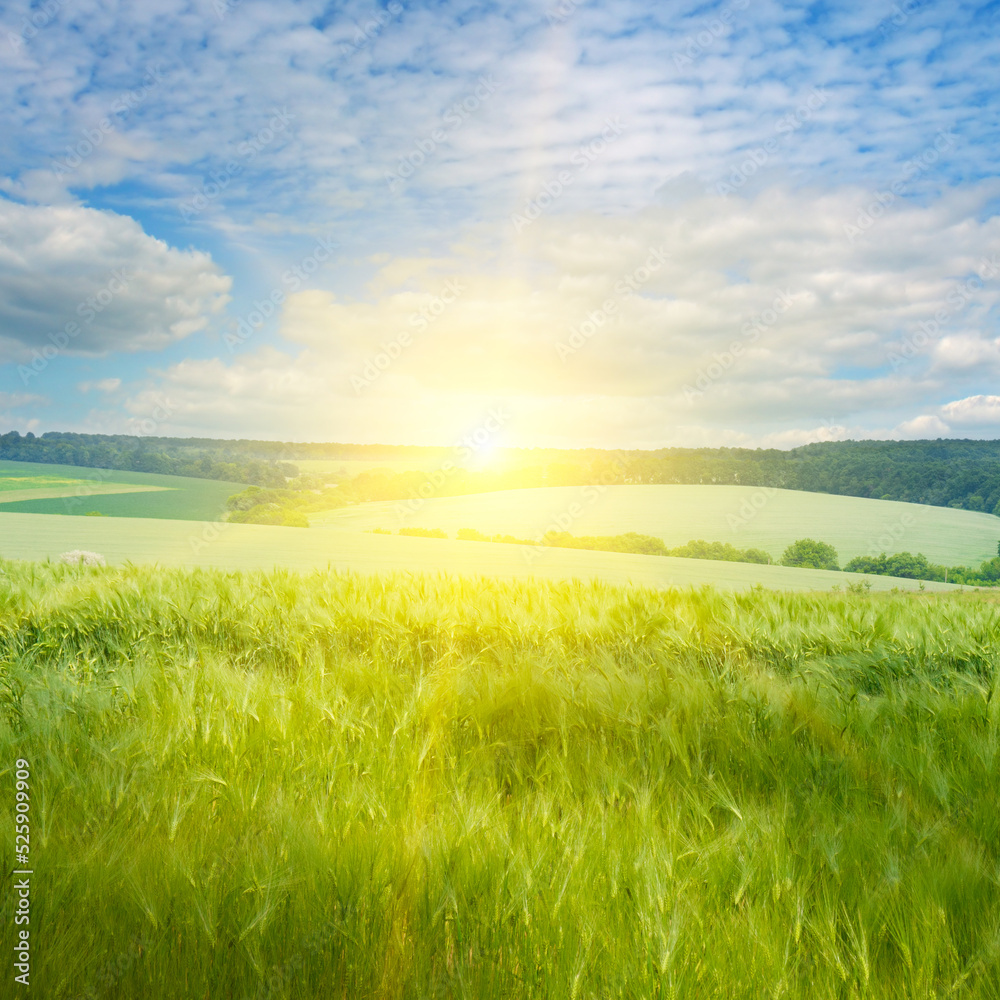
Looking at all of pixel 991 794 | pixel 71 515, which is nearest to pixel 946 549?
pixel 991 794

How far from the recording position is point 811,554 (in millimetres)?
12086

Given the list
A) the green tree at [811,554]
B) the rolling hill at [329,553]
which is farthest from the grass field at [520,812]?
the green tree at [811,554]

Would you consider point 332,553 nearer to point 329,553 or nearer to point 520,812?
point 329,553

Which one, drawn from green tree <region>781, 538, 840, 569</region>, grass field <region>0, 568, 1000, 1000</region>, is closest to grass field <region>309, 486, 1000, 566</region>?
green tree <region>781, 538, 840, 569</region>

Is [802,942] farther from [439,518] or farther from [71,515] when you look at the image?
[71,515]

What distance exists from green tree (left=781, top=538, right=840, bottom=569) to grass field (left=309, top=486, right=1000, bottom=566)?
0.62 ft

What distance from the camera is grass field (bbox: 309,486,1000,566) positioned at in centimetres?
1267

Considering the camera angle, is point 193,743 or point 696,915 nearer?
point 696,915

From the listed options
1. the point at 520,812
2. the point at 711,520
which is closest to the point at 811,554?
the point at 711,520

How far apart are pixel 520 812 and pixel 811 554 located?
1145cm

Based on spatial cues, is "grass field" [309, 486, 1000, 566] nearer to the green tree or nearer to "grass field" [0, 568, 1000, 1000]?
the green tree

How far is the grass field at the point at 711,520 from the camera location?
12672 mm

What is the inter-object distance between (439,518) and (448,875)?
13.8 m

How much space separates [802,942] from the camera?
1.61 m
